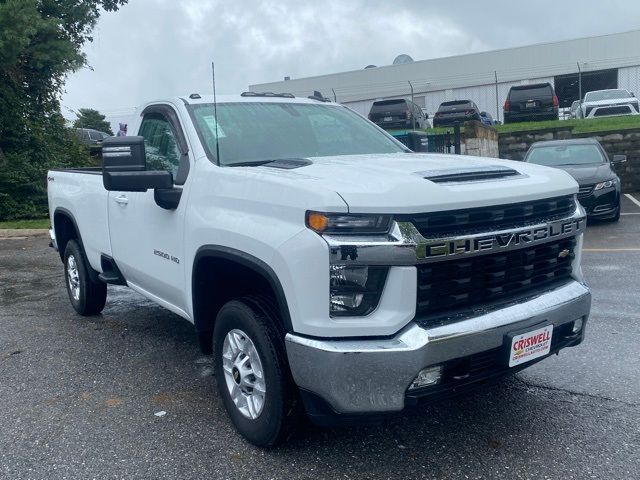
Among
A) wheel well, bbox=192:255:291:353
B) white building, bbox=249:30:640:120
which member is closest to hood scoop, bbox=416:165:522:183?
wheel well, bbox=192:255:291:353

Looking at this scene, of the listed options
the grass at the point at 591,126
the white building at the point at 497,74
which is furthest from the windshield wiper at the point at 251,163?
the white building at the point at 497,74

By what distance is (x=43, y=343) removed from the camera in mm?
6160

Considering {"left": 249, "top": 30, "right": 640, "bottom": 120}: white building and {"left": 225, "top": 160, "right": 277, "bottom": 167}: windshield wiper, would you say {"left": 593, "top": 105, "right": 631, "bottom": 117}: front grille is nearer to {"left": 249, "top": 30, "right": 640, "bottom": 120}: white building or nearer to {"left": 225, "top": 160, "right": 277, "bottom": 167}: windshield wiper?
{"left": 249, "top": 30, "right": 640, "bottom": 120}: white building

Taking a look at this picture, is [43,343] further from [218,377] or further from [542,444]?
[542,444]

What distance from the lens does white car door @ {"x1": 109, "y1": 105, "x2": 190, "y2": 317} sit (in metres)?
4.50

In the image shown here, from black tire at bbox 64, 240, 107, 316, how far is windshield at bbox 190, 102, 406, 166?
2526 mm

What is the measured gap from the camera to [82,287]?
22.1 ft

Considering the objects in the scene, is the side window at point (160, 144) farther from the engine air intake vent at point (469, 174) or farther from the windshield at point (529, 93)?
the windshield at point (529, 93)

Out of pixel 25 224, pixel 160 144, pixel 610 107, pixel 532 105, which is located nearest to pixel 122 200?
pixel 160 144

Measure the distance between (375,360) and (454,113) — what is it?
21.8 metres

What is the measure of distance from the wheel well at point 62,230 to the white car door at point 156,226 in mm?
1603

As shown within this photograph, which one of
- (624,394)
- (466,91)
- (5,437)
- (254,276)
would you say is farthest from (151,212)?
(466,91)

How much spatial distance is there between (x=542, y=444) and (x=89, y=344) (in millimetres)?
3881

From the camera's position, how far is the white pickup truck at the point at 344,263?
126 inches
